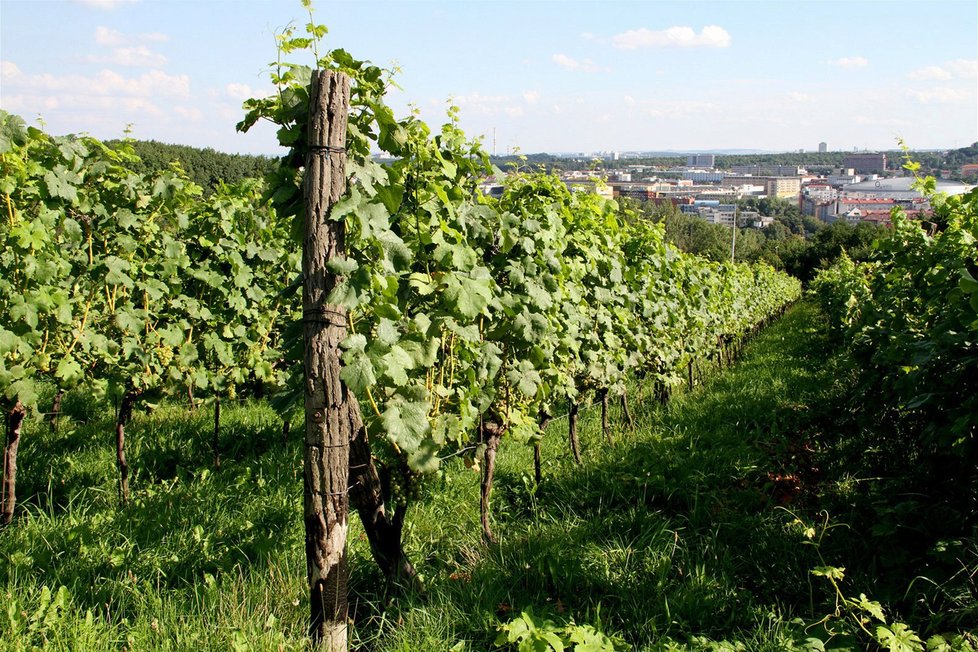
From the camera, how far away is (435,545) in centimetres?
394

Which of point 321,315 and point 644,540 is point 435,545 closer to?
point 644,540

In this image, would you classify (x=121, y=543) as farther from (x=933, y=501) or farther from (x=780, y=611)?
(x=933, y=501)

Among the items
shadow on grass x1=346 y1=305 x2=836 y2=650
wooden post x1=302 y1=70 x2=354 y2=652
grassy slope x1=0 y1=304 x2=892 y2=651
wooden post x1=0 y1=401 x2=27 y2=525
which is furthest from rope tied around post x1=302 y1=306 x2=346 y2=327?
wooden post x1=0 y1=401 x2=27 y2=525

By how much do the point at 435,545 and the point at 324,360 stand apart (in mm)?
1875

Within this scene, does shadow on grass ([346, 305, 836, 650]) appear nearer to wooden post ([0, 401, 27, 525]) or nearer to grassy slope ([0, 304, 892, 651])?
grassy slope ([0, 304, 892, 651])

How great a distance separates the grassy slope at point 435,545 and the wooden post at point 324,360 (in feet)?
1.04

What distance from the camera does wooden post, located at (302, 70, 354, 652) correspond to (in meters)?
2.42

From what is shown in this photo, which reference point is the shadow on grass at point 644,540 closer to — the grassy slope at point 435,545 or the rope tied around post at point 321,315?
the grassy slope at point 435,545

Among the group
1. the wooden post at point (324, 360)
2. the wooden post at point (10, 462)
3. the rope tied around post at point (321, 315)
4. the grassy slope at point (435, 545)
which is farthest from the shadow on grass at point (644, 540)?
the wooden post at point (10, 462)

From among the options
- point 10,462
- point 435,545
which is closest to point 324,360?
point 435,545

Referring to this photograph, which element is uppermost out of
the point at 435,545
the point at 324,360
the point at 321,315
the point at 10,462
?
the point at 321,315

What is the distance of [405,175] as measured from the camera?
2.99 metres

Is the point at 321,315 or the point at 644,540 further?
the point at 644,540

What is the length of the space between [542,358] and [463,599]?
135 centimetres
